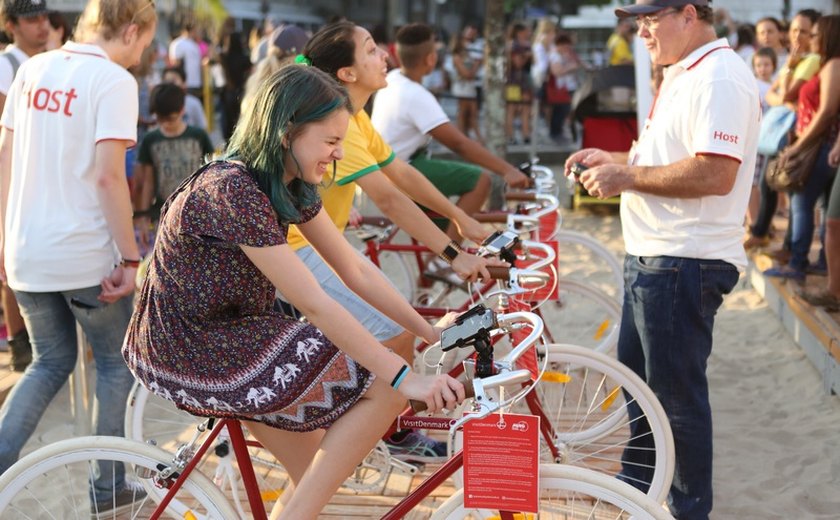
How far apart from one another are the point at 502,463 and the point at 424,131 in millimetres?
3403

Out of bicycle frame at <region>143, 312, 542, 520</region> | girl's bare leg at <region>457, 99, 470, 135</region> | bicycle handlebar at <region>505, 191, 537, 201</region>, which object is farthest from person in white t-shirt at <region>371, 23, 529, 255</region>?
girl's bare leg at <region>457, 99, 470, 135</region>

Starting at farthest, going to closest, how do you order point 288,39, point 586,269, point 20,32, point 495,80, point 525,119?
point 525,119 < point 495,80 < point 586,269 < point 288,39 < point 20,32

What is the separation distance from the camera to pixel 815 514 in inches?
157

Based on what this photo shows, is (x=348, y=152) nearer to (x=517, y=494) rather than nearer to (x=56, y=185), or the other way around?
(x=56, y=185)

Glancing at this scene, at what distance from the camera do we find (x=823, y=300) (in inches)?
236

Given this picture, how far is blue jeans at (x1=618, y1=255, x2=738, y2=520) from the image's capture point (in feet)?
10.6

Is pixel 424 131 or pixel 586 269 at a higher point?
pixel 424 131

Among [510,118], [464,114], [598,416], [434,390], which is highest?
[434,390]

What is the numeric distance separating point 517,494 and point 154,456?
98 centimetres

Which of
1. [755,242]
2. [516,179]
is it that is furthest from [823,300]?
[516,179]

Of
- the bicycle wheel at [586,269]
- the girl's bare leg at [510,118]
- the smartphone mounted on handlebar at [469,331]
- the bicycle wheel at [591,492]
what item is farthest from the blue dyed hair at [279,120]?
the girl's bare leg at [510,118]

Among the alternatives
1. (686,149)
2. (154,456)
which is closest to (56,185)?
(154,456)

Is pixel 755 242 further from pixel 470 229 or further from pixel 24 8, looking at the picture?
pixel 24 8

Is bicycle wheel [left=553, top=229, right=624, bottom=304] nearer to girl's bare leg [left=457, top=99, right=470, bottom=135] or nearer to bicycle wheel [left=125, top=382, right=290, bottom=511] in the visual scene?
bicycle wheel [left=125, top=382, right=290, bottom=511]
